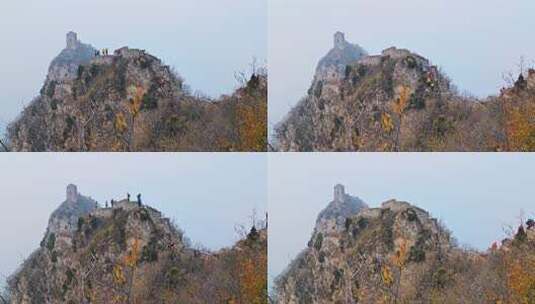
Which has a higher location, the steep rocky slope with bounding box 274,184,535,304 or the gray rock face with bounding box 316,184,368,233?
the gray rock face with bounding box 316,184,368,233

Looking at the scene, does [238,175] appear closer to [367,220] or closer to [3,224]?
[367,220]

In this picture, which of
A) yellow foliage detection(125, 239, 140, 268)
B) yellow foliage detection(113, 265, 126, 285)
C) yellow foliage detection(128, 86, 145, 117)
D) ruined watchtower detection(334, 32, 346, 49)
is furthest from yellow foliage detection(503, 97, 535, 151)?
yellow foliage detection(113, 265, 126, 285)

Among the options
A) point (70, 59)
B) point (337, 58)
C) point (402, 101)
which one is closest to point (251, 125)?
point (337, 58)

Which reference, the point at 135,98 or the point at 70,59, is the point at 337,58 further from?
the point at 70,59

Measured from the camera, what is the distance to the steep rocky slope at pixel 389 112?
609 centimetres

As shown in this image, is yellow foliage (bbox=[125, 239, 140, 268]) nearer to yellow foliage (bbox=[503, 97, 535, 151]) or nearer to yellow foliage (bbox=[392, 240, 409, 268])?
yellow foliage (bbox=[392, 240, 409, 268])

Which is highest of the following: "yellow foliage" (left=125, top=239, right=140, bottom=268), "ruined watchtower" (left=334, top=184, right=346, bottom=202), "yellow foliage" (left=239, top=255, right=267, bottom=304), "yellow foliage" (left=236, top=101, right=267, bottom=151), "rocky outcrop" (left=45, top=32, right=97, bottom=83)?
"rocky outcrop" (left=45, top=32, right=97, bottom=83)

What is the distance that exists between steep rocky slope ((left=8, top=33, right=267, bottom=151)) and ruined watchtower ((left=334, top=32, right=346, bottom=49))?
48 centimetres

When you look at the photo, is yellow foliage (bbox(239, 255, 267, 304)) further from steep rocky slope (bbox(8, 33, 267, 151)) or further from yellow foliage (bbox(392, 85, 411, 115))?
yellow foliage (bbox(392, 85, 411, 115))

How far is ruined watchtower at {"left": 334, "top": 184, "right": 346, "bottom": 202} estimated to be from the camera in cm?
621

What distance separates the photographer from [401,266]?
6152mm

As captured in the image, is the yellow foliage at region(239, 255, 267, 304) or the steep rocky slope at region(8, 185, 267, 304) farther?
the yellow foliage at region(239, 255, 267, 304)

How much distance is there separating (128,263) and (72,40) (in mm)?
1418

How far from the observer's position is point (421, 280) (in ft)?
20.1
